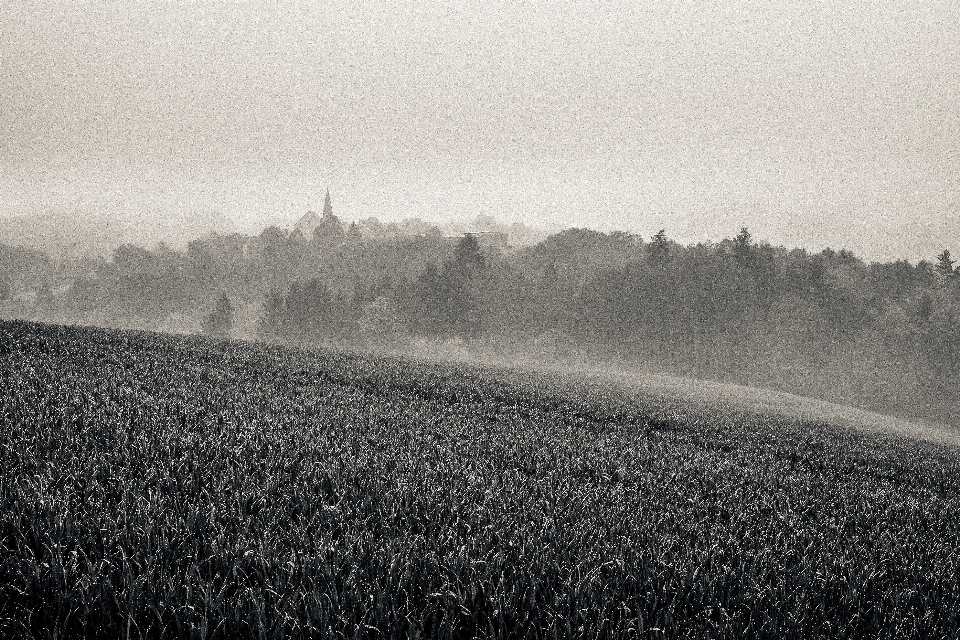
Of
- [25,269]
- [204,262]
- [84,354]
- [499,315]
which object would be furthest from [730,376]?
[25,269]

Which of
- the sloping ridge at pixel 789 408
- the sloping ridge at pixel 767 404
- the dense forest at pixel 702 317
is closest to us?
the sloping ridge at pixel 767 404

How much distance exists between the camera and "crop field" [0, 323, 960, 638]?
1.88 metres

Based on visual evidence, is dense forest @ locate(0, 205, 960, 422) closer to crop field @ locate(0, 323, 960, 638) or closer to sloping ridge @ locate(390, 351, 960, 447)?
sloping ridge @ locate(390, 351, 960, 447)

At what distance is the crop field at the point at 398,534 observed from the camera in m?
1.88

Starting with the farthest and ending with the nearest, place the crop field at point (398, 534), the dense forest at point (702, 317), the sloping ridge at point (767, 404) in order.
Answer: the dense forest at point (702, 317) < the sloping ridge at point (767, 404) < the crop field at point (398, 534)

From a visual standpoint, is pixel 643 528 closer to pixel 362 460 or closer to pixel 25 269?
pixel 362 460

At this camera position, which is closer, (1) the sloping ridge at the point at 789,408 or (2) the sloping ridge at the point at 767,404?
(2) the sloping ridge at the point at 767,404

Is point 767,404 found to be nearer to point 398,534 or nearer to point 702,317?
point 398,534

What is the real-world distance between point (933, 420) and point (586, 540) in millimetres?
78984

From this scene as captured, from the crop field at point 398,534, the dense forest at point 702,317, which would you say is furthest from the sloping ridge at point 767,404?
the crop field at point 398,534

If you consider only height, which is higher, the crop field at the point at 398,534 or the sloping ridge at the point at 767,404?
the crop field at the point at 398,534

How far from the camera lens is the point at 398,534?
2.76m

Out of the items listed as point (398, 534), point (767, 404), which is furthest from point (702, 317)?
point (398, 534)

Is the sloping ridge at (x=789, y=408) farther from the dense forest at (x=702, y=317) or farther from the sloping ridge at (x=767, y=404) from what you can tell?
the dense forest at (x=702, y=317)
